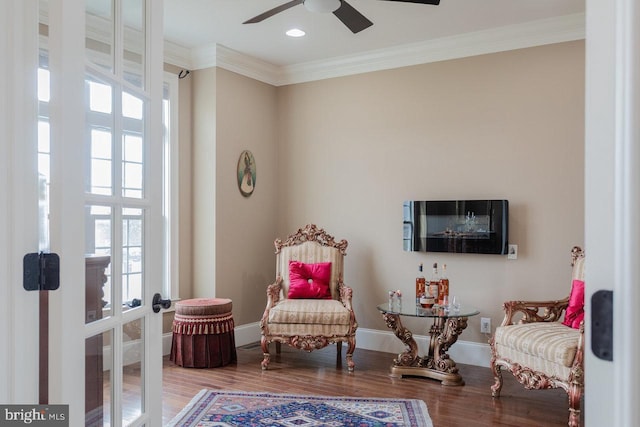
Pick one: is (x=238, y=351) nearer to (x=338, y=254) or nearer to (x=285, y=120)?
(x=338, y=254)

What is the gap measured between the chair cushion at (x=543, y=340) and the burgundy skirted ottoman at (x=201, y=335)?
2228 millimetres

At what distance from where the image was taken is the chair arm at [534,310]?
3891 millimetres

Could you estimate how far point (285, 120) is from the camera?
5.82 metres

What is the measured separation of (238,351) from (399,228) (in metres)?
1.93

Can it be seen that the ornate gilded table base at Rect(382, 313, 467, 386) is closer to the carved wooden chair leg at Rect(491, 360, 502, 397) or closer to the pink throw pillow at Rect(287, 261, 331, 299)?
the carved wooden chair leg at Rect(491, 360, 502, 397)

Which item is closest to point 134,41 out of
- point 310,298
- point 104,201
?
point 104,201

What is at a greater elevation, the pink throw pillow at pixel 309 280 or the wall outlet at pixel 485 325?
Result: the pink throw pillow at pixel 309 280

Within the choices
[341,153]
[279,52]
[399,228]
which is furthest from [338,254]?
[279,52]

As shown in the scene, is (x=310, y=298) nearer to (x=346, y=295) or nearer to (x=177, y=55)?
(x=346, y=295)

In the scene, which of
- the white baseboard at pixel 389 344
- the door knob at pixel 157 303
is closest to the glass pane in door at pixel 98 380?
the door knob at pixel 157 303

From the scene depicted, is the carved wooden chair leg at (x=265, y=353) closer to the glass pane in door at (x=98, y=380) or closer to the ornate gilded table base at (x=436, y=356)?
the ornate gilded table base at (x=436, y=356)

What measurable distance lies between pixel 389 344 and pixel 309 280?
996mm

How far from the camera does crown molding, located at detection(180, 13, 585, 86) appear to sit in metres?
4.33

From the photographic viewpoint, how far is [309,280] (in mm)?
4934
